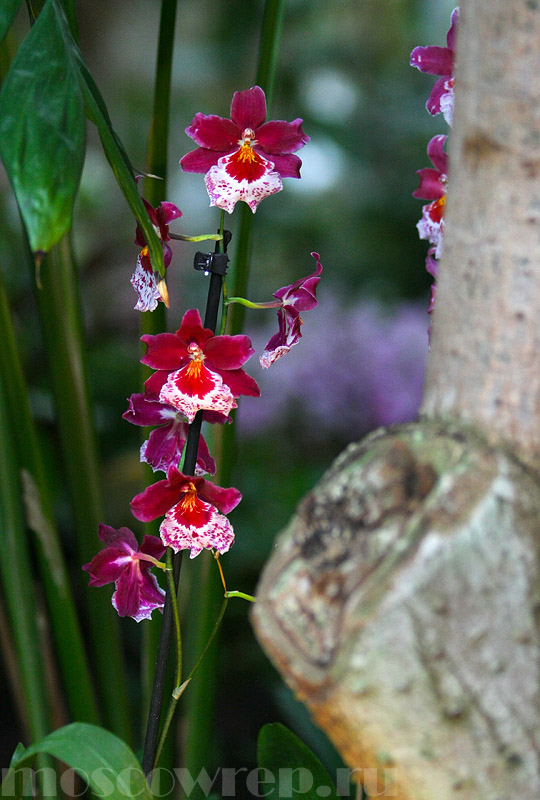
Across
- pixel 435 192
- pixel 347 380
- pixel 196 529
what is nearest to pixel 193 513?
pixel 196 529

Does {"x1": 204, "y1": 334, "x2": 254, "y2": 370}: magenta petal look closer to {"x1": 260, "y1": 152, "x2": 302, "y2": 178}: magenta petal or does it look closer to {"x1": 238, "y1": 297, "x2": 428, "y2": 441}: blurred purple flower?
{"x1": 260, "y1": 152, "x2": 302, "y2": 178}: magenta petal

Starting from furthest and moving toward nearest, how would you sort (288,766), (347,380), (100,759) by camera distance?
(347,380)
(288,766)
(100,759)

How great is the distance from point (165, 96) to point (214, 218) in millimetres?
1289

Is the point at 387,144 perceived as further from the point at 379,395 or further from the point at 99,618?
the point at 99,618

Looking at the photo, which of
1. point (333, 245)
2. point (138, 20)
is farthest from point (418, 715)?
point (138, 20)

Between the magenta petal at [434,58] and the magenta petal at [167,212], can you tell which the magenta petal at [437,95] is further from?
the magenta petal at [167,212]

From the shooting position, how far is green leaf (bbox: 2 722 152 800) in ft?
1.18

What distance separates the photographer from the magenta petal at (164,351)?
1.23 ft

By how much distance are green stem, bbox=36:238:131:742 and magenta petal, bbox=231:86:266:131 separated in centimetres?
21

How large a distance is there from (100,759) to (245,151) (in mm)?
304

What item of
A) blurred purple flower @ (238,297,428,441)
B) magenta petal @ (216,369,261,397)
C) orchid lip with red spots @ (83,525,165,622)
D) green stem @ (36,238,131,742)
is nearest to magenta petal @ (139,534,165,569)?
orchid lip with red spots @ (83,525,165,622)

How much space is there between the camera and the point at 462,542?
26 centimetres

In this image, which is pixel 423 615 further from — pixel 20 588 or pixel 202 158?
pixel 20 588

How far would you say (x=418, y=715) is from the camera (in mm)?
267
